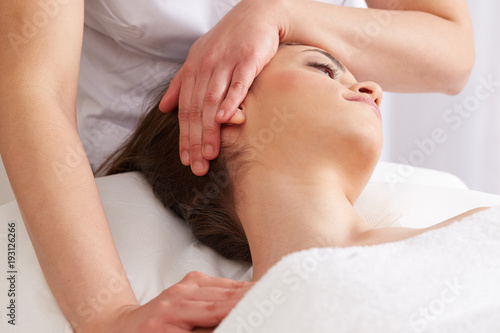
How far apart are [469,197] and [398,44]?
0.39 m

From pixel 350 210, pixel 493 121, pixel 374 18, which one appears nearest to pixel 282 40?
pixel 374 18

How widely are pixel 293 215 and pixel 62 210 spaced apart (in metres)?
0.38

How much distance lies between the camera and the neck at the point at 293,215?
35.2 inches

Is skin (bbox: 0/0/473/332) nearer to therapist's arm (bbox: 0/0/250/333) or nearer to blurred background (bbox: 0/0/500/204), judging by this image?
therapist's arm (bbox: 0/0/250/333)

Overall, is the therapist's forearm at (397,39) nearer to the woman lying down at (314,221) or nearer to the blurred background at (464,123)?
the woman lying down at (314,221)

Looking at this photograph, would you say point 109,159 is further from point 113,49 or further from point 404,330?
point 404,330

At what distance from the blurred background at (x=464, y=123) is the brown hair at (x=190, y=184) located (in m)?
1.29

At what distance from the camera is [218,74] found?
1043mm

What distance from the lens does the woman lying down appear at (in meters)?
0.68

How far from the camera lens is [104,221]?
0.94m

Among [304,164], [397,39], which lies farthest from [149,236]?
[397,39]

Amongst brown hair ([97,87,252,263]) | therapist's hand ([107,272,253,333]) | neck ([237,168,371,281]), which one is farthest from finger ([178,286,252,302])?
brown hair ([97,87,252,263])

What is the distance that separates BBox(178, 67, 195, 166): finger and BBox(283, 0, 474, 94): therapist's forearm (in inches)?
9.0

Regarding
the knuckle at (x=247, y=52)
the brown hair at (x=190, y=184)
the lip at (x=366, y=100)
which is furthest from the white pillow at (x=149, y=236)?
the knuckle at (x=247, y=52)
